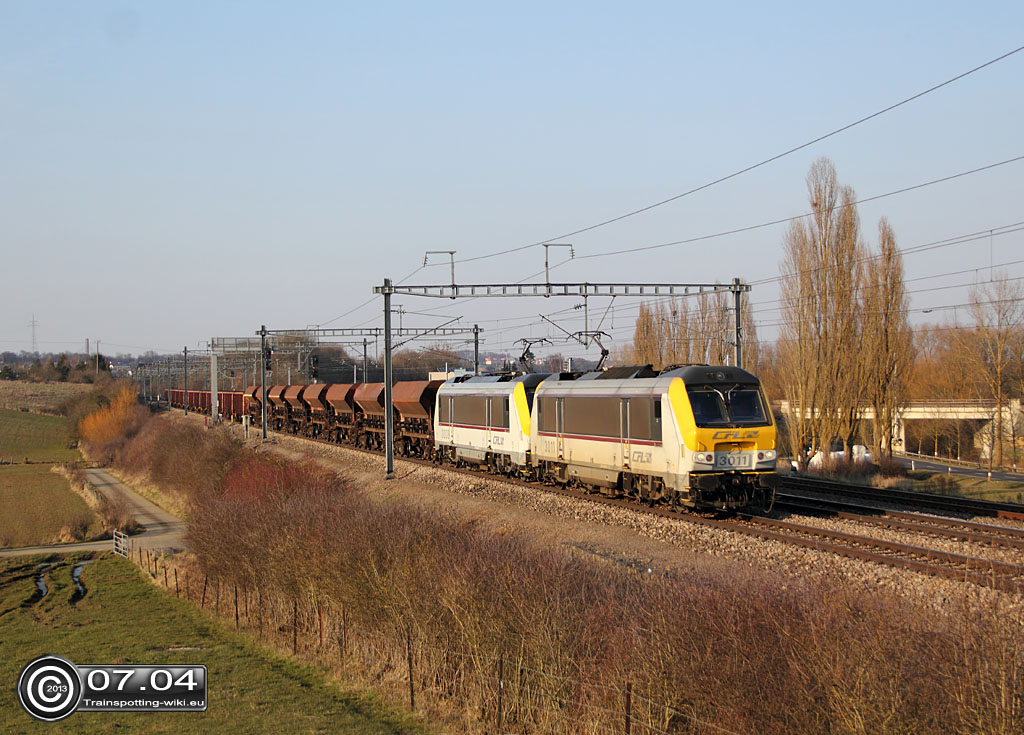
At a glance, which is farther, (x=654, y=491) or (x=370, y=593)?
(x=654, y=491)

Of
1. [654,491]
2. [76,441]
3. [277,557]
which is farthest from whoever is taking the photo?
[76,441]

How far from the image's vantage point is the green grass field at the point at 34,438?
76938 millimetres

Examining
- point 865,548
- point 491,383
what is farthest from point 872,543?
point 491,383

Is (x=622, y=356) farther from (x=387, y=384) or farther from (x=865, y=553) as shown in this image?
(x=865, y=553)

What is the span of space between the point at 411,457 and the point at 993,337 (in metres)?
30.3

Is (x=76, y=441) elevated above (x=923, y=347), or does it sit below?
below

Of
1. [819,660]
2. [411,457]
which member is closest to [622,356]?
[411,457]

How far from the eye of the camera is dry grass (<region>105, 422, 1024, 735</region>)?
250 inches

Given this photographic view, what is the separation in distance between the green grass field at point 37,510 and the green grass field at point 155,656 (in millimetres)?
7485

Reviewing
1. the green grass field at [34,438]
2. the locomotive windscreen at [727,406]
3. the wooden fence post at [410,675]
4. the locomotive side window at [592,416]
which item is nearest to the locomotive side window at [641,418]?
the locomotive side window at [592,416]

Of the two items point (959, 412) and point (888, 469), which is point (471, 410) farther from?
point (959, 412)

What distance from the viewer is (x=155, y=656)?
17.7 meters

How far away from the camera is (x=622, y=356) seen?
75688mm

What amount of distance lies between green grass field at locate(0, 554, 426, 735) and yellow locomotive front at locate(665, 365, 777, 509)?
8.34 meters
